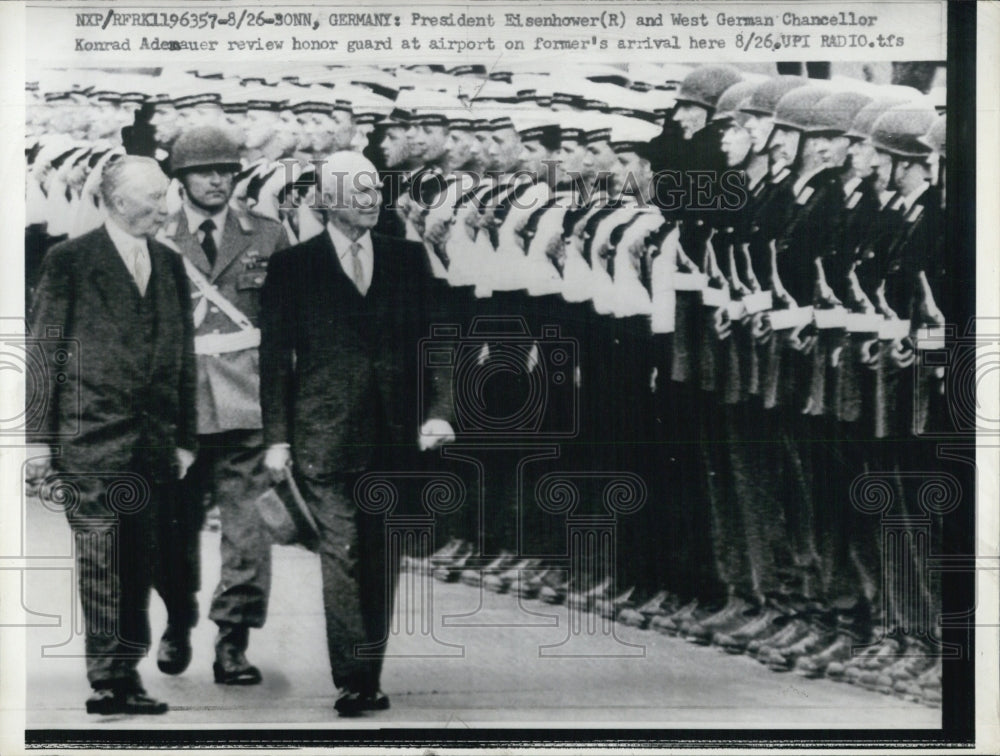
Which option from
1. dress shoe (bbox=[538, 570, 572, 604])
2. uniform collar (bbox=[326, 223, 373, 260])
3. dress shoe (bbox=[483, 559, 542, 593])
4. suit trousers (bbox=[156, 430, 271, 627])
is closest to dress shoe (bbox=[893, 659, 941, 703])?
dress shoe (bbox=[538, 570, 572, 604])

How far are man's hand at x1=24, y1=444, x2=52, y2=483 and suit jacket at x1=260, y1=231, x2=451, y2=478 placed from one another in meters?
0.84

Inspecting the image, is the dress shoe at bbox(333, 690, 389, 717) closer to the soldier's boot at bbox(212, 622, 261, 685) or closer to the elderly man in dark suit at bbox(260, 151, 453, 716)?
the elderly man in dark suit at bbox(260, 151, 453, 716)

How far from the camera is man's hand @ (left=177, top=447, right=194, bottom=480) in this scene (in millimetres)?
3619

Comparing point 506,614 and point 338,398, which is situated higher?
point 338,398

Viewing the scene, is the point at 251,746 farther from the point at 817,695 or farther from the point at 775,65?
the point at 775,65

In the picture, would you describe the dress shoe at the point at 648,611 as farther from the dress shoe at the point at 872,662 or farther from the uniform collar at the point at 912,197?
the uniform collar at the point at 912,197

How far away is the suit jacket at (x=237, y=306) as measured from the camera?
361cm

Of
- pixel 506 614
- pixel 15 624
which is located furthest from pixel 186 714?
pixel 506 614

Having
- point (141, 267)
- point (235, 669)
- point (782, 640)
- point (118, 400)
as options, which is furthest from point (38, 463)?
point (782, 640)

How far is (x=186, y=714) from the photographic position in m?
3.63

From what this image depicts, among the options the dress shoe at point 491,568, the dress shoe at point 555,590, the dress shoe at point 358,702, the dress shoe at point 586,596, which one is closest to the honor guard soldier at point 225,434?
the dress shoe at point 358,702

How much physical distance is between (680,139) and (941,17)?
1.10m

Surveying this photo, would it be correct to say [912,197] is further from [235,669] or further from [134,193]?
[235,669]

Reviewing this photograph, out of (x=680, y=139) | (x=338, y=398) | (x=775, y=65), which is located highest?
(x=775, y=65)
